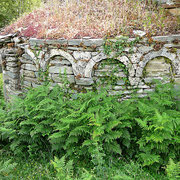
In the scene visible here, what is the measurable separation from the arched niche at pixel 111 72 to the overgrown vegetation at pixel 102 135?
935 millimetres

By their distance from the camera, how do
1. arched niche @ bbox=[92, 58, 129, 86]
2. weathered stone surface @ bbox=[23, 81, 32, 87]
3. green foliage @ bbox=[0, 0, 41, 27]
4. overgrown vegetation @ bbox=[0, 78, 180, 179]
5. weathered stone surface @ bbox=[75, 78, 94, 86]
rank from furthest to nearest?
green foliage @ bbox=[0, 0, 41, 27] < weathered stone surface @ bbox=[23, 81, 32, 87] < weathered stone surface @ bbox=[75, 78, 94, 86] < arched niche @ bbox=[92, 58, 129, 86] < overgrown vegetation @ bbox=[0, 78, 180, 179]

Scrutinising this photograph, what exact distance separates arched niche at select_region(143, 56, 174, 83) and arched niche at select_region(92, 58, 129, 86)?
0.58 metres

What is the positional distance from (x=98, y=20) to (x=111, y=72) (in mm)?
1861

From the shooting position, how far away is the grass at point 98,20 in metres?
5.02

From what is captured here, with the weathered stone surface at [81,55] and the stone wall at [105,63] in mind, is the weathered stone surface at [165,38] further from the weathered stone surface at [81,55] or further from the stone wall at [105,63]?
the weathered stone surface at [81,55]

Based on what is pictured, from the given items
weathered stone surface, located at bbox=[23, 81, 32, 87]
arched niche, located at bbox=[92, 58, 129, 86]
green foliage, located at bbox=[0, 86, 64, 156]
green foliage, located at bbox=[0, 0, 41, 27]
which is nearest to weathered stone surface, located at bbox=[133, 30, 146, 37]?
arched niche, located at bbox=[92, 58, 129, 86]

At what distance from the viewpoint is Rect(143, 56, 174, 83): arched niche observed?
4.82 meters

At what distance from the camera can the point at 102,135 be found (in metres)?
3.46

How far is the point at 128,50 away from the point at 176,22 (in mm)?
1785

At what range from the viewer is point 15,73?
6613 mm

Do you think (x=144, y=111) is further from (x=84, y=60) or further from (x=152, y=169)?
(x=84, y=60)

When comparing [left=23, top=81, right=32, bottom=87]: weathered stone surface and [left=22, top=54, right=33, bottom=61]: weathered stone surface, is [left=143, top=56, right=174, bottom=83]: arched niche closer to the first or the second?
[left=22, top=54, right=33, bottom=61]: weathered stone surface

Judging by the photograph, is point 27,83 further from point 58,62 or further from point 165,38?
point 165,38

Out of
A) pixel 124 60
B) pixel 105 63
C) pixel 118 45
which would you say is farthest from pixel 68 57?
pixel 124 60
